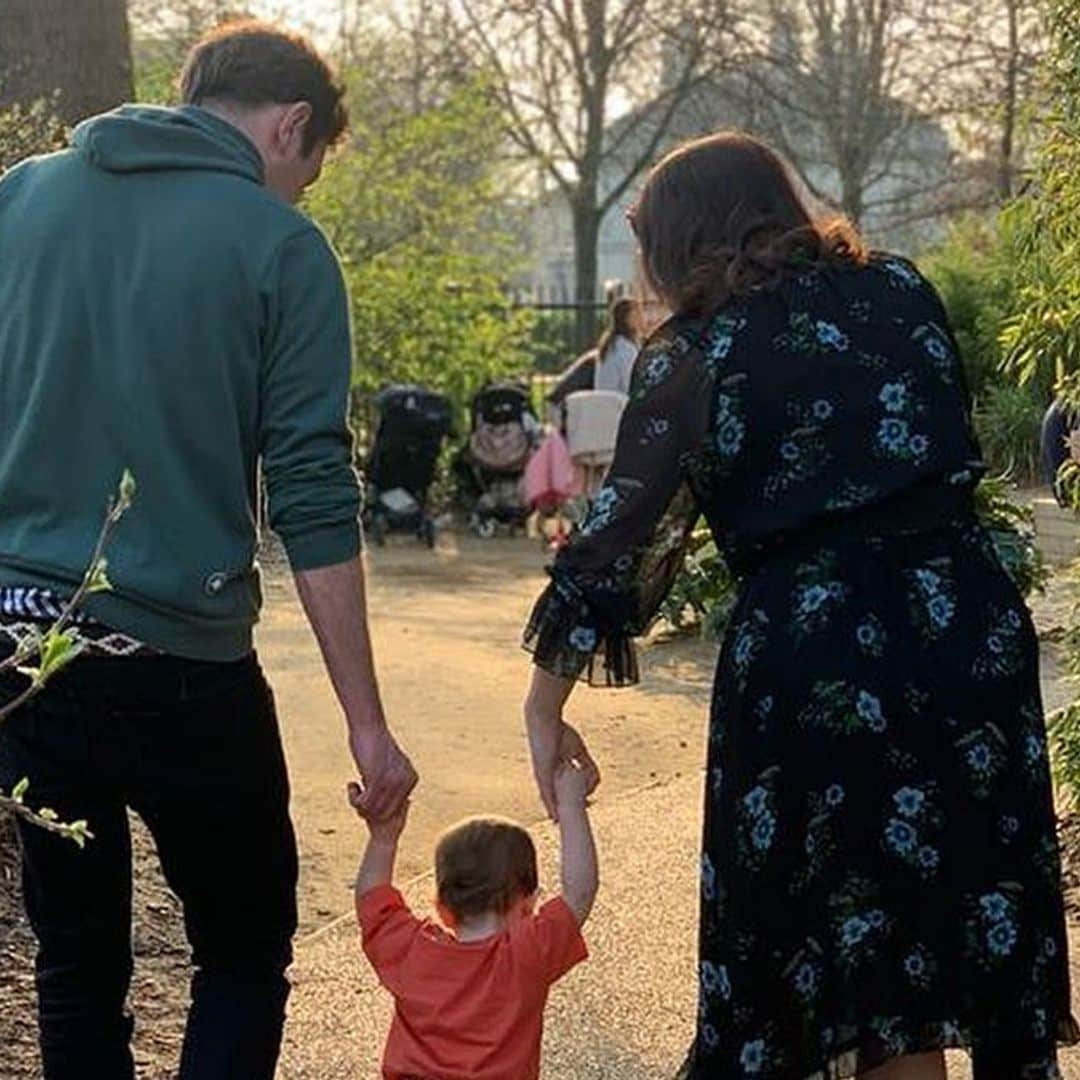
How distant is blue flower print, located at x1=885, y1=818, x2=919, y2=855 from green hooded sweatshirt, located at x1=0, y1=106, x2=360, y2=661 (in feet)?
2.81

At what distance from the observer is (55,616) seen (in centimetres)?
289

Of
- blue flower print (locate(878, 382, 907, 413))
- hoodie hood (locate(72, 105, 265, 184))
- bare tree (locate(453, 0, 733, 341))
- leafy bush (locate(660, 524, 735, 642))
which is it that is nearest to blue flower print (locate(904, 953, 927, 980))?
blue flower print (locate(878, 382, 907, 413))

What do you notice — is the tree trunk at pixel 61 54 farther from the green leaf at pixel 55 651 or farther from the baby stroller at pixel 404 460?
the baby stroller at pixel 404 460

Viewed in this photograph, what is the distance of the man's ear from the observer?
2.98 metres

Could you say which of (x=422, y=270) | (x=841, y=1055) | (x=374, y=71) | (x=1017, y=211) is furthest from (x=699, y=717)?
(x=374, y=71)

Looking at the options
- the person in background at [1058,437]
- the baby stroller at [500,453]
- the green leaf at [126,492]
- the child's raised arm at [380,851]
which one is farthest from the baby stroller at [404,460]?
the green leaf at [126,492]

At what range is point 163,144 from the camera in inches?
114

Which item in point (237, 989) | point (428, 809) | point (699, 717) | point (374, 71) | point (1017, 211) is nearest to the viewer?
point (237, 989)

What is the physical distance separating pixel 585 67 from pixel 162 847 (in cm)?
2445

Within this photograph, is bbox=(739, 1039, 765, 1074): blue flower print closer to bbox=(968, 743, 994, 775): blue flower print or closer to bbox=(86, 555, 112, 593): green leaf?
bbox=(968, 743, 994, 775): blue flower print

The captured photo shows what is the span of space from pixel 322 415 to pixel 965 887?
1.11 m

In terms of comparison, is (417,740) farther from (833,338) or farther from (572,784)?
(833,338)

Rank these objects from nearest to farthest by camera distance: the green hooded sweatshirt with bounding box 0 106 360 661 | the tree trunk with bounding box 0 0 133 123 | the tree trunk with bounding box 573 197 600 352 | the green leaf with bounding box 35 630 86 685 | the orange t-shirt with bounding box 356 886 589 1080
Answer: the green leaf with bounding box 35 630 86 685 → the green hooded sweatshirt with bounding box 0 106 360 661 → the orange t-shirt with bounding box 356 886 589 1080 → the tree trunk with bounding box 0 0 133 123 → the tree trunk with bounding box 573 197 600 352

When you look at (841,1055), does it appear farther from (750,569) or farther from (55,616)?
(55,616)
